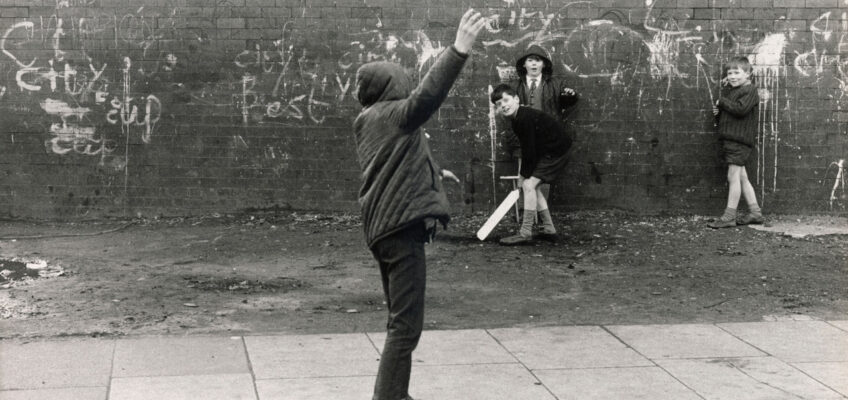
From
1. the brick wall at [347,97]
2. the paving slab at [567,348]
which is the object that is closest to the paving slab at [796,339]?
the paving slab at [567,348]

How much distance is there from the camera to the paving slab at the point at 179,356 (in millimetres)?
5902

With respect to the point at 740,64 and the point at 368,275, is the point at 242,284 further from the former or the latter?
the point at 740,64

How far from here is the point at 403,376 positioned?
4.99 metres

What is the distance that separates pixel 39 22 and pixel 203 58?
1.89m

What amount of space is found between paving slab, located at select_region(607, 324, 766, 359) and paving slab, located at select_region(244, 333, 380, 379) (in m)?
1.74

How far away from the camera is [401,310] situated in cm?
496

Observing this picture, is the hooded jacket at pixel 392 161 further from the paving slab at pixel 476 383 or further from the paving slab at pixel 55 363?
the paving slab at pixel 55 363

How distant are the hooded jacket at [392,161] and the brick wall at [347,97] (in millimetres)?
6407

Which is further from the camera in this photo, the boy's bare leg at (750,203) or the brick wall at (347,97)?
the brick wall at (347,97)

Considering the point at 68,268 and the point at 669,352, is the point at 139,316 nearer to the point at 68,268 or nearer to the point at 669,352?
the point at 68,268

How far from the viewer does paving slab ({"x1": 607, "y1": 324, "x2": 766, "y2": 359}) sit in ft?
21.0

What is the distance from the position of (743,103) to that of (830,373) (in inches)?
212

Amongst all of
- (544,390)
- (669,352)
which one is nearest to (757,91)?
(669,352)

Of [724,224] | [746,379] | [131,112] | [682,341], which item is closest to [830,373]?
[746,379]
